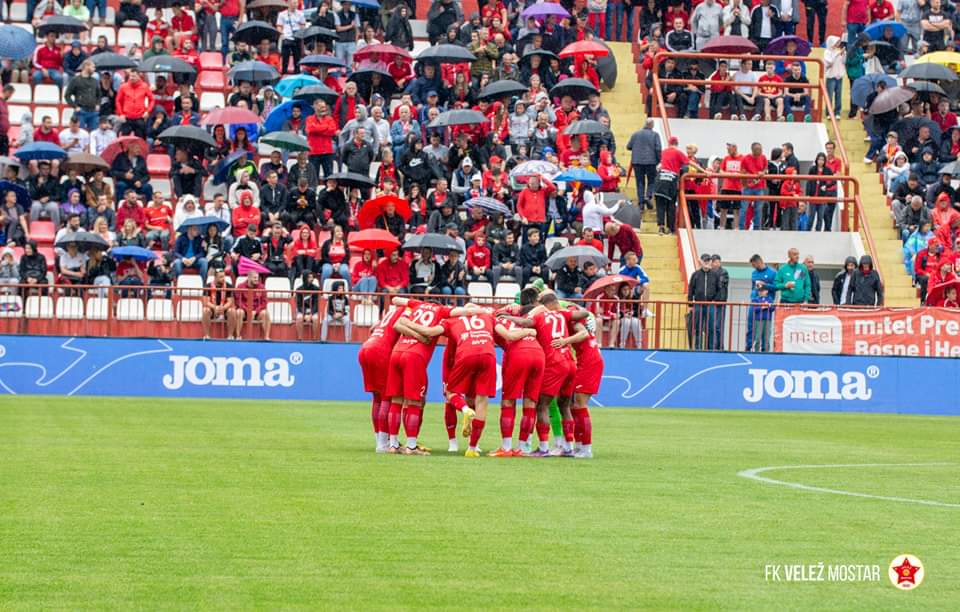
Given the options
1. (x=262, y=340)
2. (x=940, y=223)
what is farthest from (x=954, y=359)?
(x=262, y=340)

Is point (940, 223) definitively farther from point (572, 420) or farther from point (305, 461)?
point (305, 461)

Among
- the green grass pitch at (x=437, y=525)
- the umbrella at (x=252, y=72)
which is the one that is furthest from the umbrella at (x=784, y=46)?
the green grass pitch at (x=437, y=525)

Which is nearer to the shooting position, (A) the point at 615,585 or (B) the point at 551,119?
(A) the point at 615,585

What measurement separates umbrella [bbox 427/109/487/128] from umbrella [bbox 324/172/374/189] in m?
2.45

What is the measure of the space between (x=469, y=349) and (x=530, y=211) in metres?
16.8

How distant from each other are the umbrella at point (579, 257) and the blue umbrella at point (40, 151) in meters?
10.7

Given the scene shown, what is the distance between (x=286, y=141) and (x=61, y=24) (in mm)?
8020

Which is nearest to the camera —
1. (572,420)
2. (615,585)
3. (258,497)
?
(615,585)

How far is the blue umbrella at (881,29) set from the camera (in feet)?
146

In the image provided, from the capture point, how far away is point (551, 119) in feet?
129

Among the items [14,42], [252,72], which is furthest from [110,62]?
[252,72]

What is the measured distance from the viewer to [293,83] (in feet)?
129

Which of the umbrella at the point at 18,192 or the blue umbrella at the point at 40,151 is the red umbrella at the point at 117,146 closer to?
the blue umbrella at the point at 40,151

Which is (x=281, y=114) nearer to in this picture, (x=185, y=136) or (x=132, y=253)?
(x=185, y=136)
